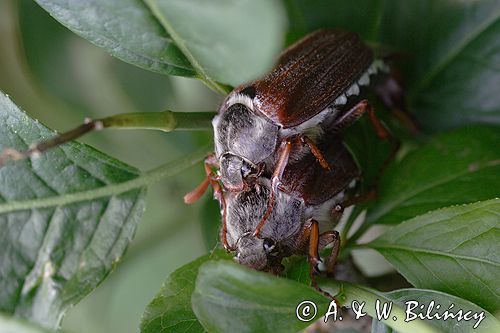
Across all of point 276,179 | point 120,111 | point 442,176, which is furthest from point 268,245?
point 120,111

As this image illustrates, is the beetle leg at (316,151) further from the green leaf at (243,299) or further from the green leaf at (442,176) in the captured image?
the green leaf at (243,299)

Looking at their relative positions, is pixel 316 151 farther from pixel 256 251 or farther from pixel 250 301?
Answer: pixel 250 301

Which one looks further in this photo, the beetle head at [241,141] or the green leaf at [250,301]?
the beetle head at [241,141]

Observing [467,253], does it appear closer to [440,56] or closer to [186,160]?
[186,160]

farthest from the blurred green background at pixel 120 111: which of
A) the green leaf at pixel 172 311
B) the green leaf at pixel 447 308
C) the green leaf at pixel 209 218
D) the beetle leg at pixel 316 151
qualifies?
the green leaf at pixel 447 308

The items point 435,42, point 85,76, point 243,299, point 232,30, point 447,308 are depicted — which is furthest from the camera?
point 85,76

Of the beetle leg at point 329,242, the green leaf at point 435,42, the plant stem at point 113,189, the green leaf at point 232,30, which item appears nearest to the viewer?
the green leaf at point 232,30
